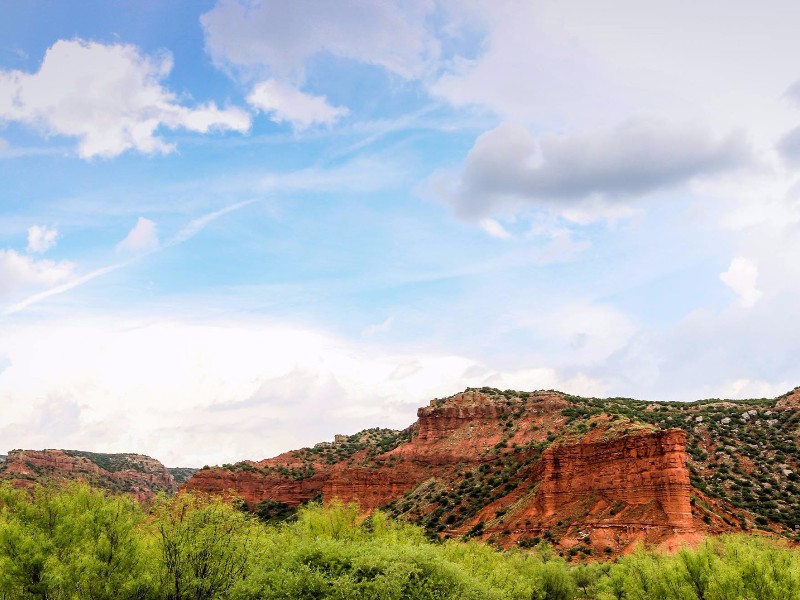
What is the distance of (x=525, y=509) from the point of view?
79.9m

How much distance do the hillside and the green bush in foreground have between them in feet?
18.6

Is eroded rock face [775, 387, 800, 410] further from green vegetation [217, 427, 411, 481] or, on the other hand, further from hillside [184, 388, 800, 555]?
green vegetation [217, 427, 411, 481]

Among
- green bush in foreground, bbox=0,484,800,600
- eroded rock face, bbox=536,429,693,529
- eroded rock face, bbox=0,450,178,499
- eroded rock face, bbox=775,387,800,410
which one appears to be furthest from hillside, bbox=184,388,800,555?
eroded rock face, bbox=0,450,178,499

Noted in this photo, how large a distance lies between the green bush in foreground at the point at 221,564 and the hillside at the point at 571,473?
5.66m

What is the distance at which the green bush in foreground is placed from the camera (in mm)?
30828

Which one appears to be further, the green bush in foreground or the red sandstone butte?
the red sandstone butte

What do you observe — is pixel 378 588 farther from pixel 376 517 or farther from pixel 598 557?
pixel 598 557

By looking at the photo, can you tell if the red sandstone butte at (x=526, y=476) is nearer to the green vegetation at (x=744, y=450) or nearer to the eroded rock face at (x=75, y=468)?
the green vegetation at (x=744, y=450)

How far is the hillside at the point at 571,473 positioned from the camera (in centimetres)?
6594

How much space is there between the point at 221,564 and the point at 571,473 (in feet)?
172

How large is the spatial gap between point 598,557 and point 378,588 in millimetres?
41176

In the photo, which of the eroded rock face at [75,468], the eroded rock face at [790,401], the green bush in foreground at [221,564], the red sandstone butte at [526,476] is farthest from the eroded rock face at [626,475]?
the eroded rock face at [75,468]

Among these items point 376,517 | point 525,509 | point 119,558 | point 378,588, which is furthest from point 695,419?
point 119,558

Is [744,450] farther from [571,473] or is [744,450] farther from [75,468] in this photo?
[75,468]
